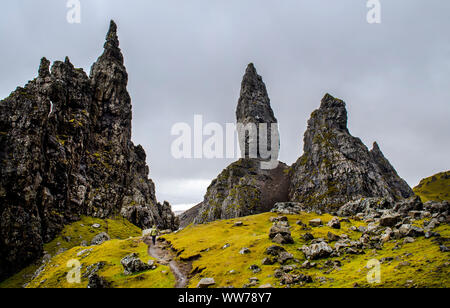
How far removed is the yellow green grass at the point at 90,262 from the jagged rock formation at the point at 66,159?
4.55 metres

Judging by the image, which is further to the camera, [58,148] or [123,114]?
[123,114]

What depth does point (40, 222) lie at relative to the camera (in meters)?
87.4

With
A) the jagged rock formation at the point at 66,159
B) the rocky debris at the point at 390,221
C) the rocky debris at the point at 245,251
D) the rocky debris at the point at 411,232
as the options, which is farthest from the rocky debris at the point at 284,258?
the jagged rock formation at the point at 66,159

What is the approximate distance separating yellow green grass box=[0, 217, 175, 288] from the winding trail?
45.7 inches

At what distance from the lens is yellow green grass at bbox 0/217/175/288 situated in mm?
32969

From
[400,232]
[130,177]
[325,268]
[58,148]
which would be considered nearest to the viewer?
[325,268]

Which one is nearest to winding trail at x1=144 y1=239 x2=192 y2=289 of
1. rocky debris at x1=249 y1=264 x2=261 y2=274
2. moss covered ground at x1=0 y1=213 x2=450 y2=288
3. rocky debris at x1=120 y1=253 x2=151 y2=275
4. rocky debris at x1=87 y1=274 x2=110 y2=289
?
moss covered ground at x1=0 y1=213 x2=450 y2=288

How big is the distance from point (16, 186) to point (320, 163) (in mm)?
188553

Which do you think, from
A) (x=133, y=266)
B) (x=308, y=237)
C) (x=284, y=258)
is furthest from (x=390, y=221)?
(x=133, y=266)

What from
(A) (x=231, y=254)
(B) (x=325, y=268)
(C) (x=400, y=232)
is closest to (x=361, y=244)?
(C) (x=400, y=232)

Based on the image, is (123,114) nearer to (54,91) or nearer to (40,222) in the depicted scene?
(54,91)

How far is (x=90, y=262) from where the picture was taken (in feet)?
146

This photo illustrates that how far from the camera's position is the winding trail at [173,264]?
32422mm

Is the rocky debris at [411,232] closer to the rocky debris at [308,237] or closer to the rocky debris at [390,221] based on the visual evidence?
the rocky debris at [390,221]
